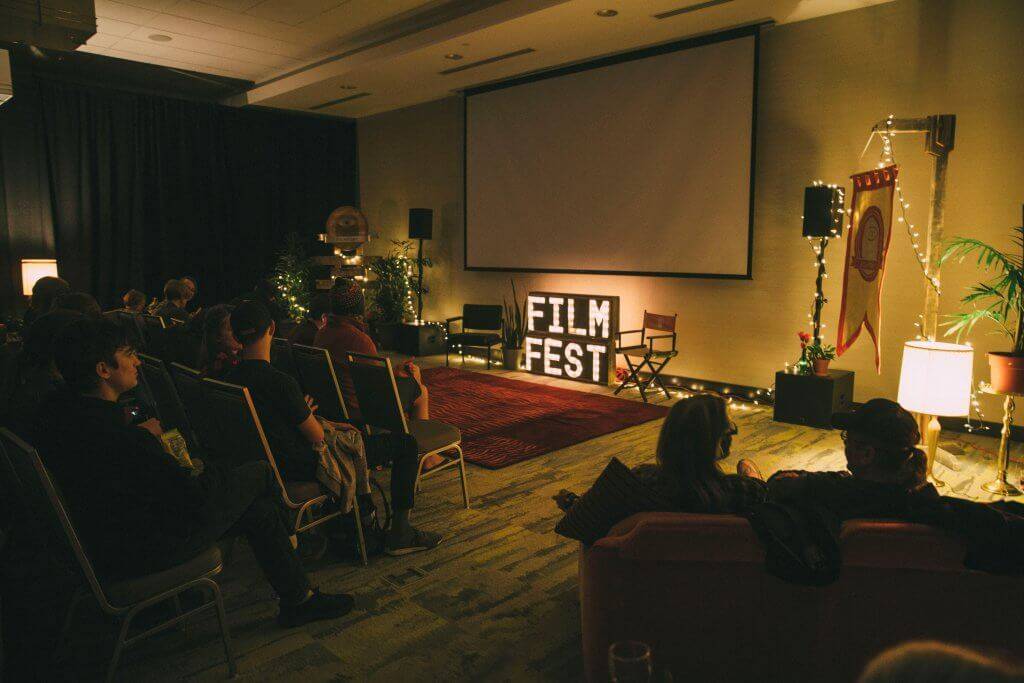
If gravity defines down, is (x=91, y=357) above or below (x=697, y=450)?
above

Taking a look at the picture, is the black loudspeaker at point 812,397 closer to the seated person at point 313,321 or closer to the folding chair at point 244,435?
the seated person at point 313,321

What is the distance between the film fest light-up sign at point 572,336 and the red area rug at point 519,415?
1.51 ft

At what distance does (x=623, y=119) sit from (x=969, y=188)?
134 inches

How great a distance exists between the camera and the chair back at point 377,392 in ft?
11.2

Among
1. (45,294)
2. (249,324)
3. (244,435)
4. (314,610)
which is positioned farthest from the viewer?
(45,294)

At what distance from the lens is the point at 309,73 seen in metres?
8.99

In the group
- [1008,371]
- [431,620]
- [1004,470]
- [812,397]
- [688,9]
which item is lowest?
[431,620]

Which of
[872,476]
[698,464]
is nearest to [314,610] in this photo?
[698,464]

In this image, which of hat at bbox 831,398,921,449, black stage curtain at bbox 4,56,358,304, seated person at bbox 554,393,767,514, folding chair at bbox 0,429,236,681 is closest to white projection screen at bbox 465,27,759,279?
black stage curtain at bbox 4,56,358,304

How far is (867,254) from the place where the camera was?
5.59 m

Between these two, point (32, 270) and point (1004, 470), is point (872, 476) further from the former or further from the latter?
point (32, 270)

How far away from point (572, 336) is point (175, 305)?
404 cm

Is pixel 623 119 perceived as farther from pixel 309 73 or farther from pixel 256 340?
pixel 256 340

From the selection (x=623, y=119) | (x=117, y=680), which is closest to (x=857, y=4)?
(x=623, y=119)
